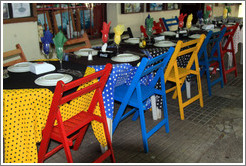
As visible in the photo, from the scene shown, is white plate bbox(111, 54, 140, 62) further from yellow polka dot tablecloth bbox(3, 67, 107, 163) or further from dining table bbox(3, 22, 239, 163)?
yellow polka dot tablecloth bbox(3, 67, 107, 163)

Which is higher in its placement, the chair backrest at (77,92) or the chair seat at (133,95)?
the chair backrest at (77,92)

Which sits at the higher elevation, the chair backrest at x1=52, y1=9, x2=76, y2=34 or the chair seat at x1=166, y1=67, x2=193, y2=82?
the chair backrest at x1=52, y1=9, x2=76, y2=34

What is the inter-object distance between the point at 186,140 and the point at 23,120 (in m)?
1.52

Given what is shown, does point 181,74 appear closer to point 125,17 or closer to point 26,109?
point 26,109

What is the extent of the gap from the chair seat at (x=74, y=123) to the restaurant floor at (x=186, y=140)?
0.45 meters

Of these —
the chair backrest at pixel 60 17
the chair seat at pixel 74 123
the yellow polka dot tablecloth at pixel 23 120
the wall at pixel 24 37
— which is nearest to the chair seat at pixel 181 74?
the chair seat at pixel 74 123

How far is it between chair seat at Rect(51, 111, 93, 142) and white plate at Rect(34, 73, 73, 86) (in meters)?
0.31

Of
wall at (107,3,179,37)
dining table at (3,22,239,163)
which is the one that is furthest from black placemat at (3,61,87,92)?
wall at (107,3,179,37)

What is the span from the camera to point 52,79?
1877mm

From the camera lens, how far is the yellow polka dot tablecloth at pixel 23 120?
1.64 metres

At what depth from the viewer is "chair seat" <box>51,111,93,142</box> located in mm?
1791

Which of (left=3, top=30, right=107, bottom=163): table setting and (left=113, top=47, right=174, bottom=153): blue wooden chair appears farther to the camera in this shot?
(left=113, top=47, right=174, bottom=153): blue wooden chair

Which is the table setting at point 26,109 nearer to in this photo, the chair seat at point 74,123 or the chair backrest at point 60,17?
the chair seat at point 74,123

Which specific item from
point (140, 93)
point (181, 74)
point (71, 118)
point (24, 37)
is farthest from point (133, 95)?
point (24, 37)
